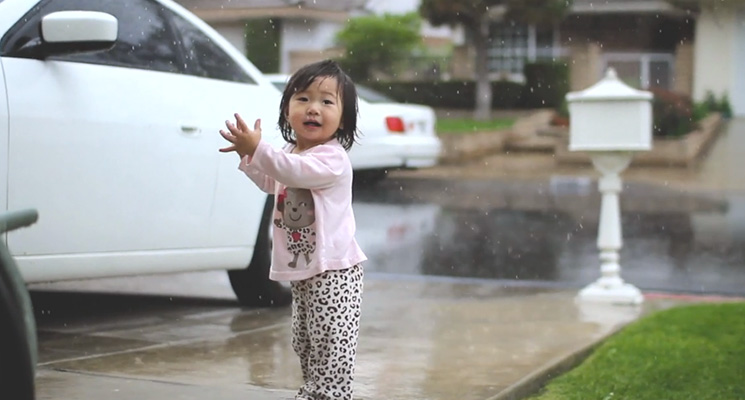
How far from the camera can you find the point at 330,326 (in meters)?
3.85

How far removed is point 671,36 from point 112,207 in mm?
27979

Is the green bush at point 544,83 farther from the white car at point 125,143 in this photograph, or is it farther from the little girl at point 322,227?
the little girl at point 322,227

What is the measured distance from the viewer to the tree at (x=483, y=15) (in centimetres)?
2764

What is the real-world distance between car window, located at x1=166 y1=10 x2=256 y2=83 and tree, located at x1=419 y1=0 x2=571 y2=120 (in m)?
21.4

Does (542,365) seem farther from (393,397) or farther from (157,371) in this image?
(157,371)

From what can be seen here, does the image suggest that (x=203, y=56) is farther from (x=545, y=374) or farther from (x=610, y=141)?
(x=610, y=141)

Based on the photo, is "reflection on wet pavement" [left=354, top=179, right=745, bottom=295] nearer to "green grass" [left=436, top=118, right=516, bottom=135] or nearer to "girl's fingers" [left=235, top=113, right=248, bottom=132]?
"girl's fingers" [left=235, top=113, right=248, bottom=132]

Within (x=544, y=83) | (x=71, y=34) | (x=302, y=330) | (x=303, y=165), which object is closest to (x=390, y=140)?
(x=71, y=34)

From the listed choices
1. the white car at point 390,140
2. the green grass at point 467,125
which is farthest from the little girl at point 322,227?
the green grass at point 467,125

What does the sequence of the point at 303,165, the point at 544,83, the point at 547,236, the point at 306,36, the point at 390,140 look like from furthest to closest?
the point at 306,36
the point at 544,83
the point at 390,140
the point at 547,236
the point at 303,165

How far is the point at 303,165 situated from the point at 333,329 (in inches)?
20.4

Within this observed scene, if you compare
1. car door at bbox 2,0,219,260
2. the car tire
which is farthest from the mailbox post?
car door at bbox 2,0,219,260

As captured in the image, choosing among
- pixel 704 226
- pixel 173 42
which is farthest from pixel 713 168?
pixel 173 42

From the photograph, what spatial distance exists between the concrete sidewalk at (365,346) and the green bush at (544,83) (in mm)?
21919
